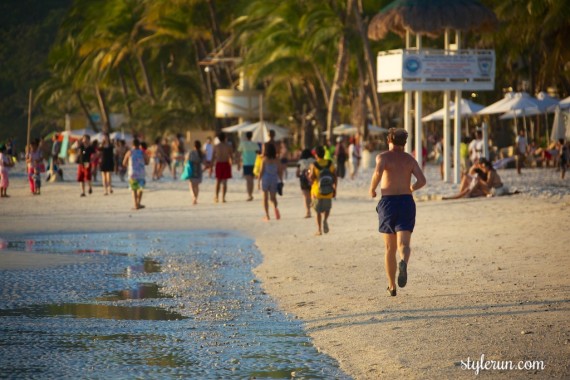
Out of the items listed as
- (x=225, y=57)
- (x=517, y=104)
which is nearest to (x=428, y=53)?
(x=517, y=104)

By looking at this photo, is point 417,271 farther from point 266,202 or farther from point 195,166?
point 195,166

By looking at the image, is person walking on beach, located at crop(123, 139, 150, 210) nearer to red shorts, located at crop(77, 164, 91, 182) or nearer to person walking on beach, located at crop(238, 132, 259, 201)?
person walking on beach, located at crop(238, 132, 259, 201)

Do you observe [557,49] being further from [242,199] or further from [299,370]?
[299,370]

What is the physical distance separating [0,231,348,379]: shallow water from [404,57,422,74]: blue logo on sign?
13.1m

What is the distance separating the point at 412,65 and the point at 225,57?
33.4 m

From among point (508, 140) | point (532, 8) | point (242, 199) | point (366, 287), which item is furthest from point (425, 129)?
point (366, 287)

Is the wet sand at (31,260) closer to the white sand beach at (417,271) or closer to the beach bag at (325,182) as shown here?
the white sand beach at (417,271)

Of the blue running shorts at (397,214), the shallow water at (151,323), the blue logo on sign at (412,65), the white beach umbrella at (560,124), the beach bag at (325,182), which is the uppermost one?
the blue logo on sign at (412,65)

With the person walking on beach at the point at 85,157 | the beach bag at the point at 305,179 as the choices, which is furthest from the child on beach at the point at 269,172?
the person walking on beach at the point at 85,157

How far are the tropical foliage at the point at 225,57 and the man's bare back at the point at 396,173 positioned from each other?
74.4 ft

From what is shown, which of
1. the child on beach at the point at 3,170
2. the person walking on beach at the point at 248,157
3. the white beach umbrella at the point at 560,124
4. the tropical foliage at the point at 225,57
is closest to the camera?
the person walking on beach at the point at 248,157

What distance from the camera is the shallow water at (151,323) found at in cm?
780

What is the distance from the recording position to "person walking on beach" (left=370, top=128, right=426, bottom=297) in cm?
994

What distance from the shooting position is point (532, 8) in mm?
37500
